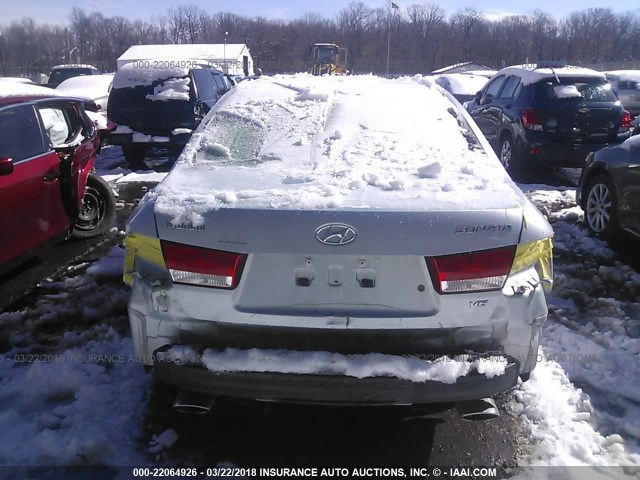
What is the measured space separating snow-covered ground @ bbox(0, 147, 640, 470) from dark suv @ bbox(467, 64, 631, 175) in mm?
4349

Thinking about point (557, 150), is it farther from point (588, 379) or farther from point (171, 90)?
point (171, 90)

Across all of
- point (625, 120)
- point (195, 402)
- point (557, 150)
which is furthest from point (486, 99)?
point (195, 402)

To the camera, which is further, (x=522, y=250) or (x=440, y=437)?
(x=440, y=437)

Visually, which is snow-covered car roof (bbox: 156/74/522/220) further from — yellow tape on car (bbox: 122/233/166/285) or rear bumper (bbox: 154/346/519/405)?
rear bumper (bbox: 154/346/519/405)

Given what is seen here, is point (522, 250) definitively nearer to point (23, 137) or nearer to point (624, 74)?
point (23, 137)

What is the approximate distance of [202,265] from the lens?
2342 mm

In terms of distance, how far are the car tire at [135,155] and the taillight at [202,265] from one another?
29.1 feet

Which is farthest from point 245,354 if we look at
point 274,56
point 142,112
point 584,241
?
point 274,56

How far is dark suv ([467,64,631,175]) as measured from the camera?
894cm

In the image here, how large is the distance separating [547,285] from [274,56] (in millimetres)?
89195

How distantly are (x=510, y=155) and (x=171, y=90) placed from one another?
6.16 metres

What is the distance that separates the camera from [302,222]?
90.8 inches

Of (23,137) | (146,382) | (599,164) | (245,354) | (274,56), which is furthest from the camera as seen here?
(274,56)

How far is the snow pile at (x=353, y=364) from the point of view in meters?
2.24
